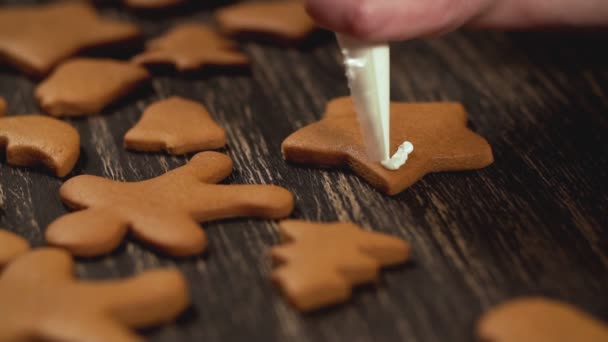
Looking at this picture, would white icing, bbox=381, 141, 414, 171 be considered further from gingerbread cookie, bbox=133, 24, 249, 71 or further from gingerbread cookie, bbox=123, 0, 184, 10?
gingerbread cookie, bbox=123, 0, 184, 10

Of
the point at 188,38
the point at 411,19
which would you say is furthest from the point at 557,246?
the point at 188,38

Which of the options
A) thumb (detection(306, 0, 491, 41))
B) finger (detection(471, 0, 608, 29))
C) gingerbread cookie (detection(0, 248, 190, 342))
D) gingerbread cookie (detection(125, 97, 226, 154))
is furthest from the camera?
finger (detection(471, 0, 608, 29))

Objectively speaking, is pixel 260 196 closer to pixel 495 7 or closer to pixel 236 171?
pixel 236 171

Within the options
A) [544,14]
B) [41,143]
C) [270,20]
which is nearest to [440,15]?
[544,14]

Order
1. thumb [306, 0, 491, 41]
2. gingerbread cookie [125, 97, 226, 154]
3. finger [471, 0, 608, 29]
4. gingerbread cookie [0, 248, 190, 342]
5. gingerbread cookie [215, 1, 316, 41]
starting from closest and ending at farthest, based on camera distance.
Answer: gingerbread cookie [0, 248, 190, 342]
thumb [306, 0, 491, 41]
gingerbread cookie [125, 97, 226, 154]
finger [471, 0, 608, 29]
gingerbread cookie [215, 1, 316, 41]

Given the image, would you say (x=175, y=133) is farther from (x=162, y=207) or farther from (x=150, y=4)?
(x=150, y=4)

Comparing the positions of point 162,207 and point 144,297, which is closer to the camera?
point 144,297

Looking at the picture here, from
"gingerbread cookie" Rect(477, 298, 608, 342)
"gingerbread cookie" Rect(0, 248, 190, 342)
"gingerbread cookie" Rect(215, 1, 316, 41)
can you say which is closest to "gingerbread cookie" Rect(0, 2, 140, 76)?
"gingerbread cookie" Rect(215, 1, 316, 41)
